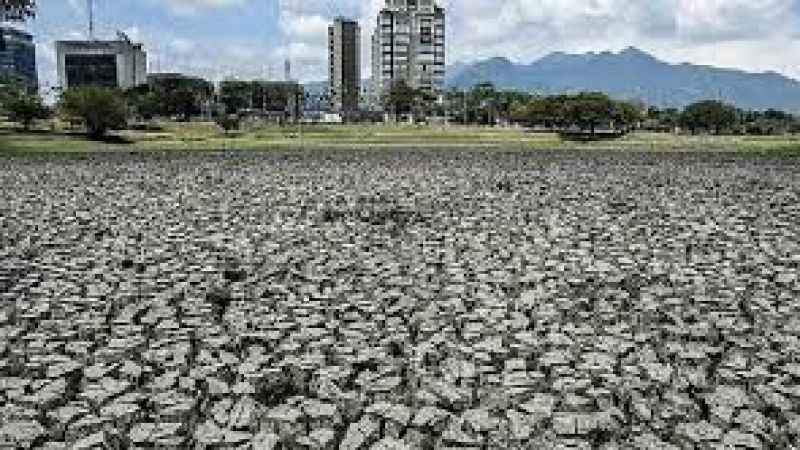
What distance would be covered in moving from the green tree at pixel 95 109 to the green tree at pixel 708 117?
3971 inches

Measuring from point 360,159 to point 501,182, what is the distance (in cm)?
1856

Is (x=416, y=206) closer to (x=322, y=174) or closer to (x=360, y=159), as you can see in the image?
(x=322, y=174)

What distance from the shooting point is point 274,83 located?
7485 inches

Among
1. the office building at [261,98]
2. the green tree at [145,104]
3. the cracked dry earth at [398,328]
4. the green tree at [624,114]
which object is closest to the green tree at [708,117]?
Result: the green tree at [624,114]

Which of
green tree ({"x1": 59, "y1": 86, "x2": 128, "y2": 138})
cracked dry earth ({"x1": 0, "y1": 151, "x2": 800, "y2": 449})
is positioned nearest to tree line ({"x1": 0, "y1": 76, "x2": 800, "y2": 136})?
green tree ({"x1": 59, "y1": 86, "x2": 128, "y2": 138})

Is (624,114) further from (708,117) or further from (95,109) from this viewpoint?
(95,109)

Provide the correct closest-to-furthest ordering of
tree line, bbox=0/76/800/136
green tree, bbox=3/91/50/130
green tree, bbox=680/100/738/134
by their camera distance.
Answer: tree line, bbox=0/76/800/136 → green tree, bbox=3/91/50/130 → green tree, bbox=680/100/738/134

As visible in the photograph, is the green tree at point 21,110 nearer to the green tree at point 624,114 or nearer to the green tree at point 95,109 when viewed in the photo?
the green tree at point 95,109

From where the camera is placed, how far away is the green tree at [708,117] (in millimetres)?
148087

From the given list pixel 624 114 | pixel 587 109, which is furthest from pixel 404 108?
pixel 587 109

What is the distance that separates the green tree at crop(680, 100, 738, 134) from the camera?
5830 inches

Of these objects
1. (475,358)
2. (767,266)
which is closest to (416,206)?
(767,266)

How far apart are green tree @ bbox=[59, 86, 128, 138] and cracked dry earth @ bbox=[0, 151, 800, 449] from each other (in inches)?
2427

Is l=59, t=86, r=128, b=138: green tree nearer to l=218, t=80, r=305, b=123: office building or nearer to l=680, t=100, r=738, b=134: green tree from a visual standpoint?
l=218, t=80, r=305, b=123: office building
